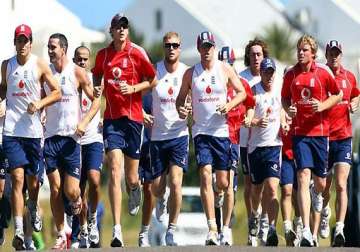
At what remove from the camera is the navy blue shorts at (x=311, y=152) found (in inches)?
982

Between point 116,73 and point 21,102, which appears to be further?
point 116,73

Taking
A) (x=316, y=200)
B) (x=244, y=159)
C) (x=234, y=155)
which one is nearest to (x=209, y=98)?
(x=234, y=155)

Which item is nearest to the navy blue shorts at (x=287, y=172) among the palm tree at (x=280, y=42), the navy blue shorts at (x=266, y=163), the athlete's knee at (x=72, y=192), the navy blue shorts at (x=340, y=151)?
the navy blue shorts at (x=266, y=163)

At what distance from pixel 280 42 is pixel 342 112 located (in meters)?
61.9

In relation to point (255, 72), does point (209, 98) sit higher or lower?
lower

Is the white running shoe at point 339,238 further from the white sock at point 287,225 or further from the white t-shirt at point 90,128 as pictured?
the white t-shirt at point 90,128

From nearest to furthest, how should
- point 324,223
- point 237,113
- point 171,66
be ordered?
1. point 171,66
2. point 237,113
3. point 324,223

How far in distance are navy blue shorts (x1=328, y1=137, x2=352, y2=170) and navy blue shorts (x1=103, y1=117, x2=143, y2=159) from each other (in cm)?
273

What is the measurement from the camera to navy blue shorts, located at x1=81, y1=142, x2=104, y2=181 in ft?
83.5

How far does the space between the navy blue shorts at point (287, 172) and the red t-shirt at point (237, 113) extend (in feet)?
2.46

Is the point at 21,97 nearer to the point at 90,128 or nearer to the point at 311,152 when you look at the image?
the point at 90,128

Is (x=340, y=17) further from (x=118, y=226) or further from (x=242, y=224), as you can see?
(x=118, y=226)

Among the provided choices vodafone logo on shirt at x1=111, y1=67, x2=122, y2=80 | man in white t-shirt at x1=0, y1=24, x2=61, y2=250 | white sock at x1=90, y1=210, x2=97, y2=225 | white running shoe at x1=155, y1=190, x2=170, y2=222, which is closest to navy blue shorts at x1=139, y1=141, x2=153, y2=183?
white running shoe at x1=155, y1=190, x2=170, y2=222

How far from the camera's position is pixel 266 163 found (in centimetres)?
2658
